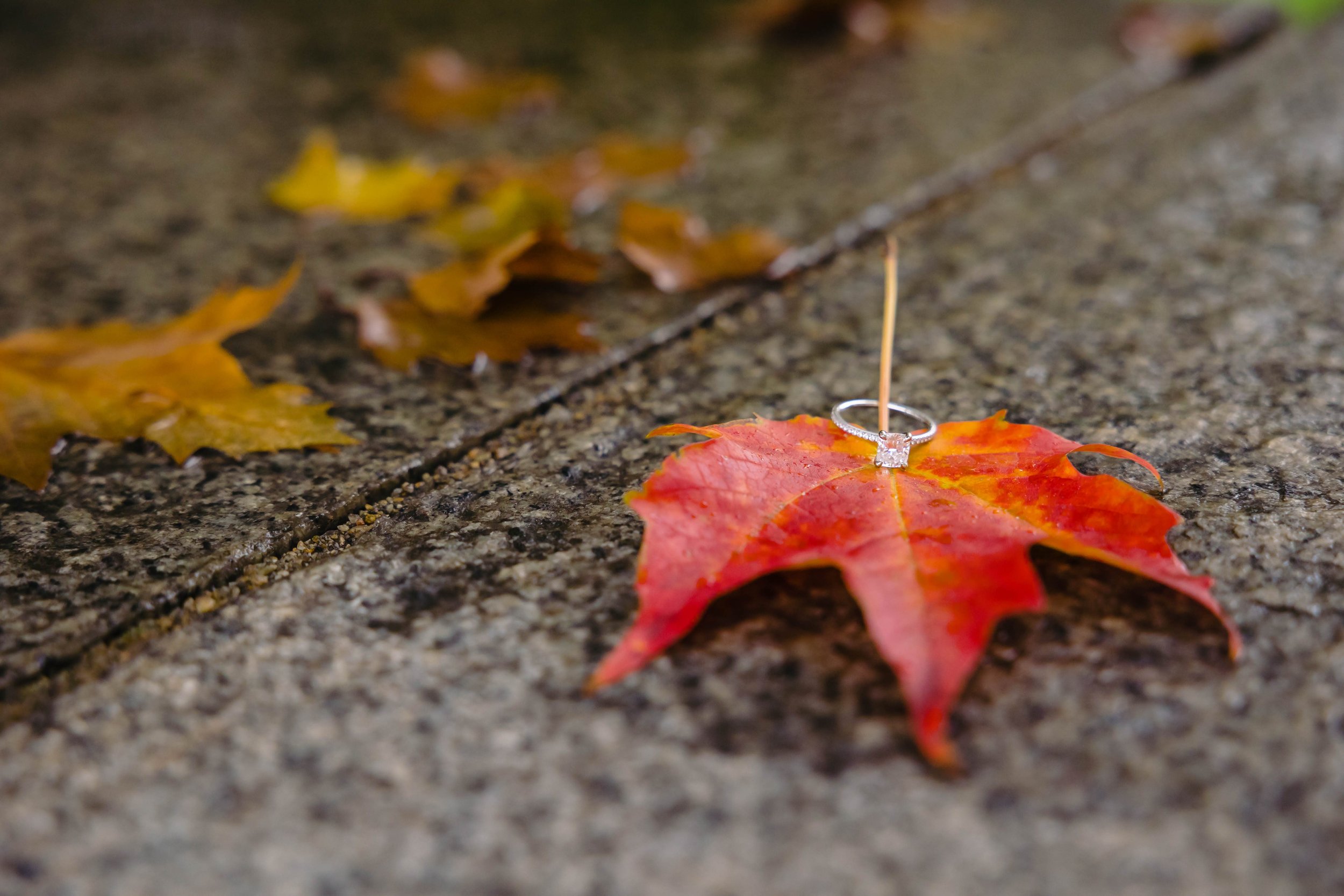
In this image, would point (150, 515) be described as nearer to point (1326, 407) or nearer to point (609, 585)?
point (609, 585)

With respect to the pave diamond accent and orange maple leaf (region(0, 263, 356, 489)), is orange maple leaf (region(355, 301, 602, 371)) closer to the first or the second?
orange maple leaf (region(0, 263, 356, 489))

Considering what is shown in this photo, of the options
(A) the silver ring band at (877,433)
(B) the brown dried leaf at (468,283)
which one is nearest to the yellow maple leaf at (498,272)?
Answer: (B) the brown dried leaf at (468,283)

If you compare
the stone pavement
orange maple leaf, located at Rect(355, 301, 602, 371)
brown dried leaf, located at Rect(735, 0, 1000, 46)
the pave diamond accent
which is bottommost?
the stone pavement

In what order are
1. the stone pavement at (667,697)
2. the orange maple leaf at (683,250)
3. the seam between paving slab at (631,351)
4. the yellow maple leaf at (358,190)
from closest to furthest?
1. the stone pavement at (667,697)
2. the seam between paving slab at (631,351)
3. the orange maple leaf at (683,250)
4. the yellow maple leaf at (358,190)

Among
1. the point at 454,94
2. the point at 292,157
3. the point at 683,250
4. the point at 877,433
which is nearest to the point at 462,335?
the point at 683,250

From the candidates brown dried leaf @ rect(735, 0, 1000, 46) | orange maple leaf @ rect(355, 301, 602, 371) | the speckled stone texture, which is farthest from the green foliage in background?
orange maple leaf @ rect(355, 301, 602, 371)

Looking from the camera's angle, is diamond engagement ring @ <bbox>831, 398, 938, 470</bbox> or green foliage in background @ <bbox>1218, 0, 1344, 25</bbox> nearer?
diamond engagement ring @ <bbox>831, 398, 938, 470</bbox>

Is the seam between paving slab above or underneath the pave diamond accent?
underneath

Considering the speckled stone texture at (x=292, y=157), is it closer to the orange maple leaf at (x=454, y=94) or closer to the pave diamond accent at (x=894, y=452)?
the orange maple leaf at (x=454, y=94)
